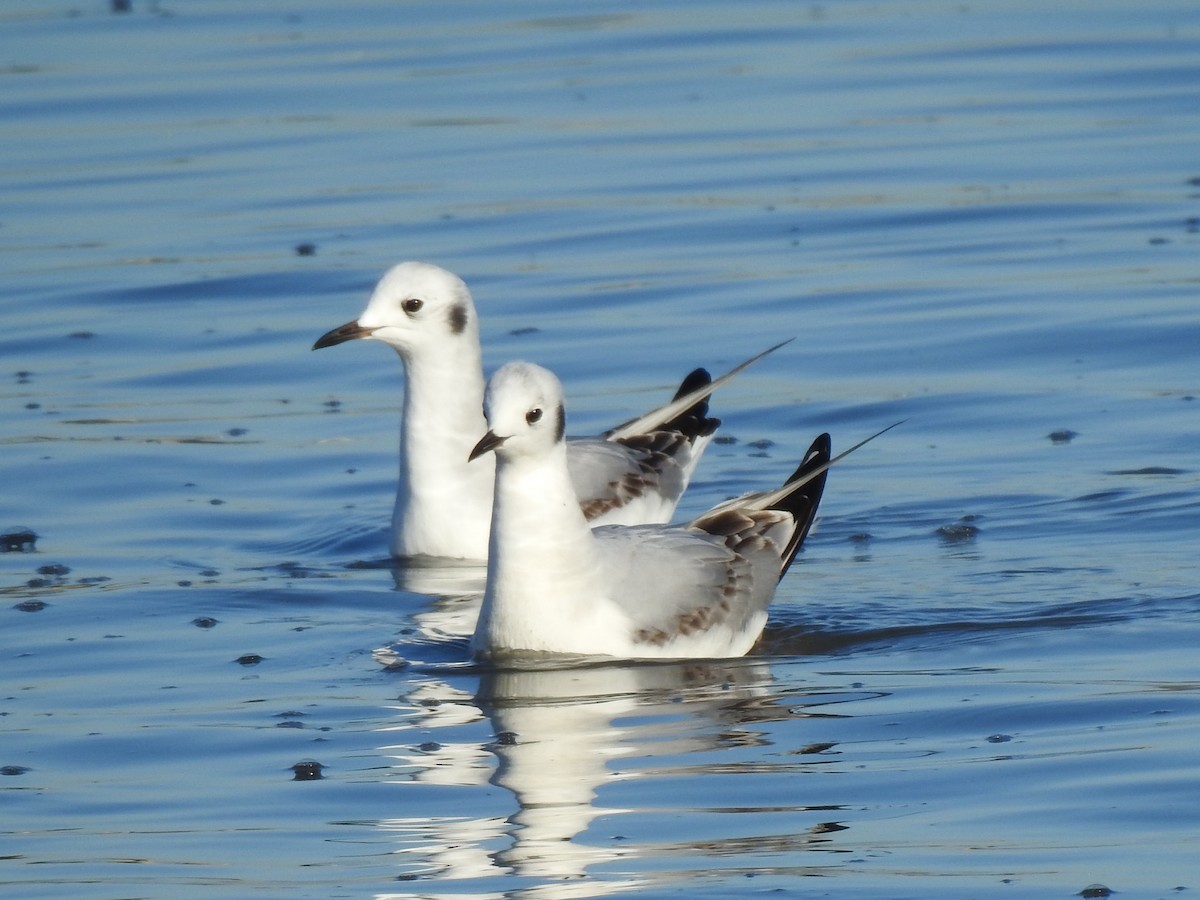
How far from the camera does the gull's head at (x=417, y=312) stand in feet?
35.6

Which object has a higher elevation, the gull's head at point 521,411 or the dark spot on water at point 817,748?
the gull's head at point 521,411

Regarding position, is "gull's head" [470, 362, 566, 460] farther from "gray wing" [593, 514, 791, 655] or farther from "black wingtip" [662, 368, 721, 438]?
"black wingtip" [662, 368, 721, 438]

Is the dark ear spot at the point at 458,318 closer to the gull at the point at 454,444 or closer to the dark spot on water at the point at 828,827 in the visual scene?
the gull at the point at 454,444

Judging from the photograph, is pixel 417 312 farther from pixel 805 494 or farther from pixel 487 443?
pixel 487 443

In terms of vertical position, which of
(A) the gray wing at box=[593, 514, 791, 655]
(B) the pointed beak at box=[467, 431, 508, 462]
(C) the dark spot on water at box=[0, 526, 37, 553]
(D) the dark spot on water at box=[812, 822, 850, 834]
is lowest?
(D) the dark spot on water at box=[812, 822, 850, 834]

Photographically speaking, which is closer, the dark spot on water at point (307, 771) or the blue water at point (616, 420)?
the blue water at point (616, 420)

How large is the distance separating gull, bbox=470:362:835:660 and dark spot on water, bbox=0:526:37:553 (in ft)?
9.12

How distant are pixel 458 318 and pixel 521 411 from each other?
8.84 ft

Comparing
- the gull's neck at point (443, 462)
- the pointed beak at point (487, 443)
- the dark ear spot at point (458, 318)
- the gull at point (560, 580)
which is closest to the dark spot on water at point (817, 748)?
the gull at point (560, 580)

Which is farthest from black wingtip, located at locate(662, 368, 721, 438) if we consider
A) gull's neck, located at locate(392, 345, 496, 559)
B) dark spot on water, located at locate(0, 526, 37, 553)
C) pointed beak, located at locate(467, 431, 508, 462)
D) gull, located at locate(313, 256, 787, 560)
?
dark spot on water, located at locate(0, 526, 37, 553)

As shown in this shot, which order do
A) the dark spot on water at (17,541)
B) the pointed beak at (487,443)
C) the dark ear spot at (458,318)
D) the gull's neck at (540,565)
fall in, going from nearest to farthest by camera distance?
the pointed beak at (487,443), the gull's neck at (540,565), the dark spot on water at (17,541), the dark ear spot at (458,318)

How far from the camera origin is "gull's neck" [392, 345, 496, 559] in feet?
35.5

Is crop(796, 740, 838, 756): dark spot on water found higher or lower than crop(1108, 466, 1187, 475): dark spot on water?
lower

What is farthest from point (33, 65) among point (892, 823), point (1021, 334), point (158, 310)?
point (892, 823)
